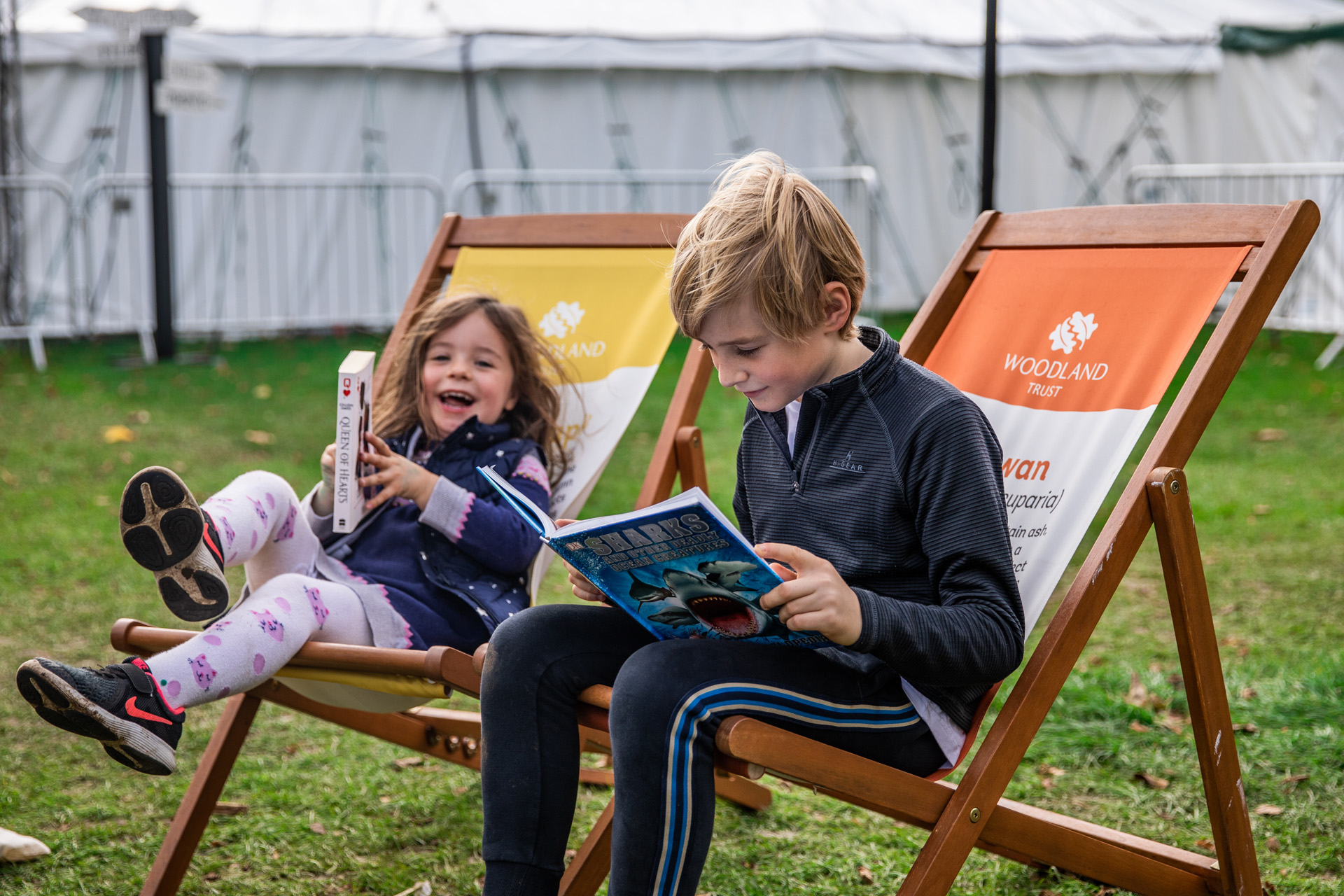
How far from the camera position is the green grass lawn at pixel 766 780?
2363 millimetres

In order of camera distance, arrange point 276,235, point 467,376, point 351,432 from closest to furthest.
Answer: point 351,432 → point 467,376 → point 276,235

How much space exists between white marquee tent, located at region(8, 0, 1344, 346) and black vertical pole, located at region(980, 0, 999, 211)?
565 cm

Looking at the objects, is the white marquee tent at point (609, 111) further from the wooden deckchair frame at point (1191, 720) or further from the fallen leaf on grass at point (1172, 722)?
the wooden deckchair frame at point (1191, 720)

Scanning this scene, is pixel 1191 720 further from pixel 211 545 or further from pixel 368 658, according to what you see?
pixel 211 545

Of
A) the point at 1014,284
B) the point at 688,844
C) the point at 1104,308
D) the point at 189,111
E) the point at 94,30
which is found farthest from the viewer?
the point at 94,30

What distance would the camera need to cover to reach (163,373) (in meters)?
7.86

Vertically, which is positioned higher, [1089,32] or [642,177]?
[1089,32]

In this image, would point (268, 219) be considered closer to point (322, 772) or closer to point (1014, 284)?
point (322, 772)

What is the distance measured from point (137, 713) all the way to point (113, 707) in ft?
0.13

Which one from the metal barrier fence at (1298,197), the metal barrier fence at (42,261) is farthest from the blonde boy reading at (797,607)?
the metal barrier fence at (42,261)

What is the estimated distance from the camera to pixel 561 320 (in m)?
2.94

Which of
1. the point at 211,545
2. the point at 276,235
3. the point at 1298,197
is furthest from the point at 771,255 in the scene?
the point at 276,235

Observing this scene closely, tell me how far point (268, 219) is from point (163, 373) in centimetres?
230

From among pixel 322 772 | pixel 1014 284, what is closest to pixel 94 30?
pixel 322 772
